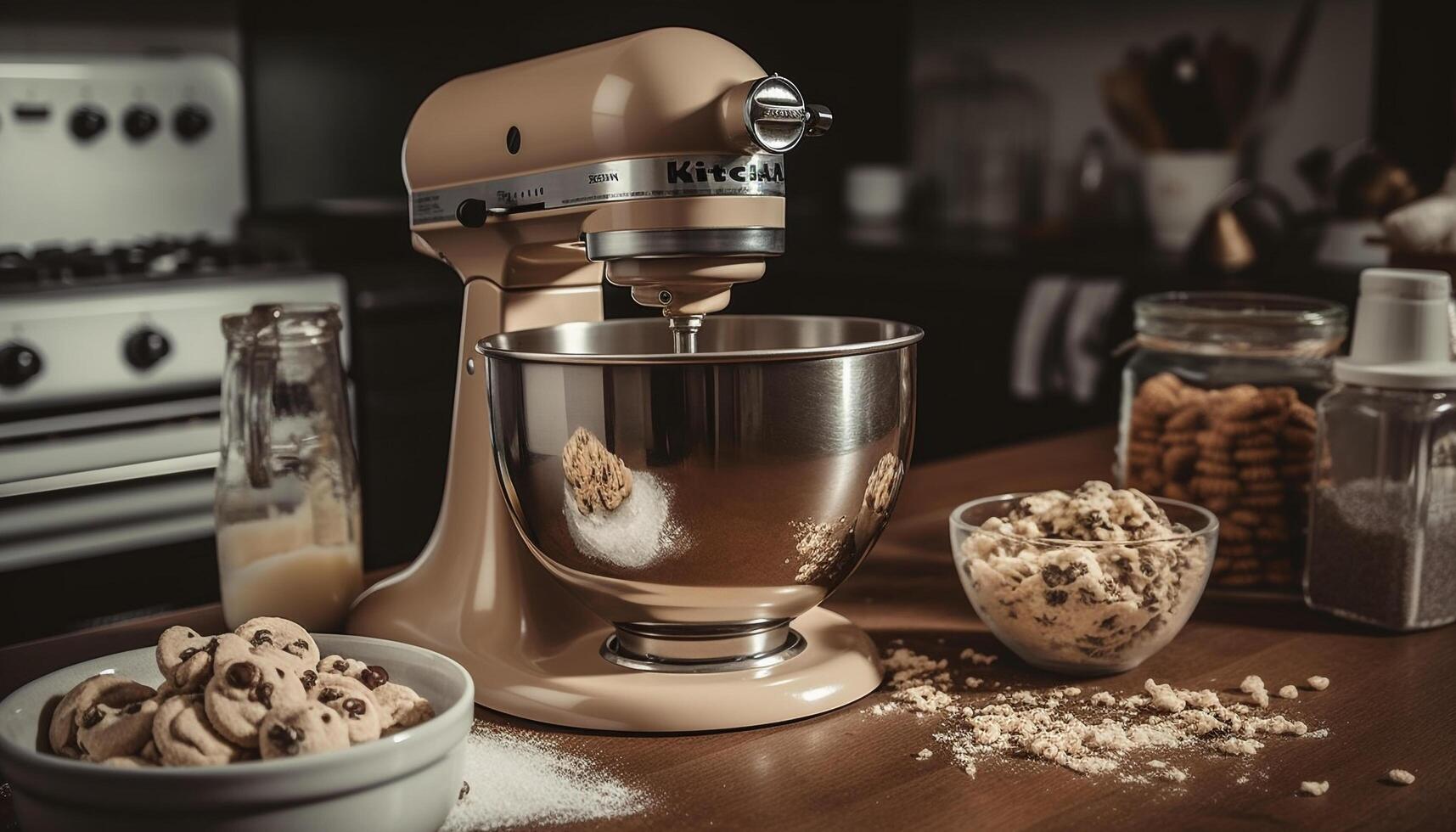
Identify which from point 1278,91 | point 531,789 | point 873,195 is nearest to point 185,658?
point 531,789

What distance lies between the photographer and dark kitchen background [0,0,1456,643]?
2.08 metres

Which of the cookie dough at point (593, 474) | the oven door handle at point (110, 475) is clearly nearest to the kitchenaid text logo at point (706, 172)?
the cookie dough at point (593, 474)

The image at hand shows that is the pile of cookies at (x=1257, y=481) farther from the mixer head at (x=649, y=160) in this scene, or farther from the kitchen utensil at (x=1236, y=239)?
the kitchen utensil at (x=1236, y=239)

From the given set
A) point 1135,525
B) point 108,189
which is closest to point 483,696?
point 1135,525

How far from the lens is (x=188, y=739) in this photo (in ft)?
1.73

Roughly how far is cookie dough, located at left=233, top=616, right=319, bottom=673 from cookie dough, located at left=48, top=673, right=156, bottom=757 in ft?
0.16

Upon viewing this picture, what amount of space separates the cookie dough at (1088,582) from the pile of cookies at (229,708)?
1.14ft

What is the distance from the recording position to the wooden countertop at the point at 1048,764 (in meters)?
0.60

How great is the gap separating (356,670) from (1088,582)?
40 cm

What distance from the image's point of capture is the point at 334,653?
2.14 feet

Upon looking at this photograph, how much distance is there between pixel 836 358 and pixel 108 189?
2219 mm

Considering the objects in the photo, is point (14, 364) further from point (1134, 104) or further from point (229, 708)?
point (1134, 104)

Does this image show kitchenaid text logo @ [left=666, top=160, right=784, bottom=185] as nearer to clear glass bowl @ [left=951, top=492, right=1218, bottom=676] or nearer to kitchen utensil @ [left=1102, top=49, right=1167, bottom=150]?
clear glass bowl @ [left=951, top=492, right=1218, bottom=676]

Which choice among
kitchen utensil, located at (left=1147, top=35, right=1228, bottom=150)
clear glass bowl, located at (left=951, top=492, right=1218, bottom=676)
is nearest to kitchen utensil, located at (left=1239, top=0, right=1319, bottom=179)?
kitchen utensil, located at (left=1147, top=35, right=1228, bottom=150)
